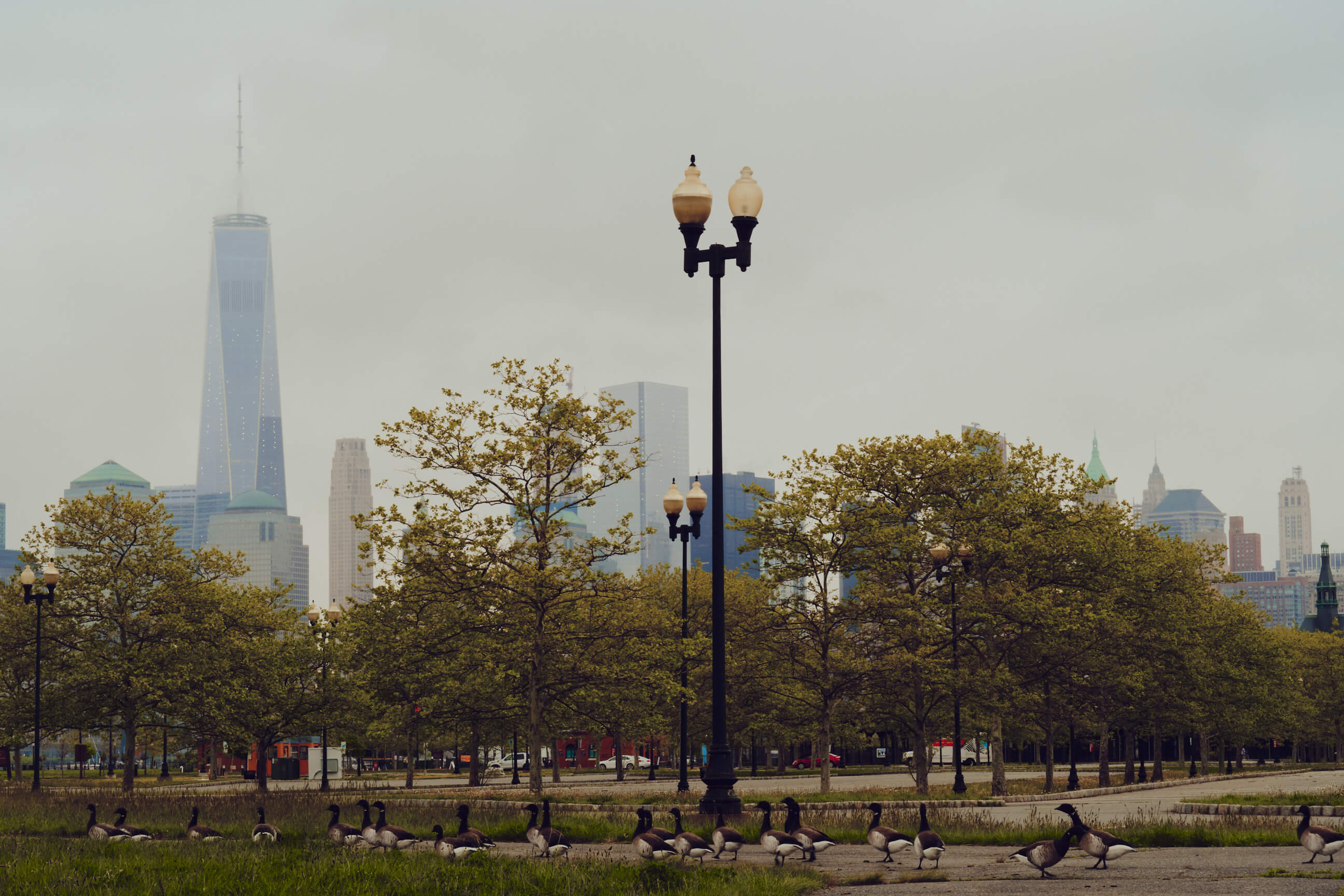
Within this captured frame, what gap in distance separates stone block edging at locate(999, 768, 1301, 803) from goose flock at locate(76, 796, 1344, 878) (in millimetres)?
17212

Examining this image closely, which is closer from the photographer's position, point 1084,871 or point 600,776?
point 1084,871

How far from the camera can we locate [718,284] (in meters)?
20.3

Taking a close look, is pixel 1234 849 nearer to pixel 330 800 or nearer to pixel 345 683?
pixel 330 800

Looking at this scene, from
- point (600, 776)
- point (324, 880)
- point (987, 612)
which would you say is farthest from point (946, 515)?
point (600, 776)

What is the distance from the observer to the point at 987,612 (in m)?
40.6

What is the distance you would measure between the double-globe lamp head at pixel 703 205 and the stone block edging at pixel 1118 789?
64.1ft

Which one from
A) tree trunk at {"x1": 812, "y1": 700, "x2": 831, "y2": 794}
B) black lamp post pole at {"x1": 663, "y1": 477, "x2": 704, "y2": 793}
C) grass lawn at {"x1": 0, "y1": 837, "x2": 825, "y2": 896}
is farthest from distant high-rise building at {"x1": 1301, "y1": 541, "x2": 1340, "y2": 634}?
grass lawn at {"x1": 0, "y1": 837, "x2": 825, "y2": 896}

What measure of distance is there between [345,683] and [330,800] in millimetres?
16336

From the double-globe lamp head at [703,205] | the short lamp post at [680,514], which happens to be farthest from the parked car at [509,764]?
the double-globe lamp head at [703,205]

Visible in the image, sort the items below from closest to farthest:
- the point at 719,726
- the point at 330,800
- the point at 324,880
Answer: the point at 324,880
the point at 719,726
the point at 330,800

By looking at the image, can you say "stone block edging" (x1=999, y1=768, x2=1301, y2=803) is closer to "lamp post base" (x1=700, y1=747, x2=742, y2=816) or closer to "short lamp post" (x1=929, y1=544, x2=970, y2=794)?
"short lamp post" (x1=929, y1=544, x2=970, y2=794)

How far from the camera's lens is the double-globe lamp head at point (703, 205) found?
20.0 m

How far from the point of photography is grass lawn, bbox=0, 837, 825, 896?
13.1 m

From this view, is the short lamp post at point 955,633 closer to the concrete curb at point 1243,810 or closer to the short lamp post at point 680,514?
the short lamp post at point 680,514
